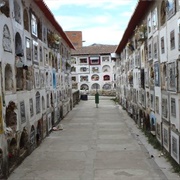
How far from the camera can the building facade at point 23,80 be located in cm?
949

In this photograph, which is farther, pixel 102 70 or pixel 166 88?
pixel 102 70

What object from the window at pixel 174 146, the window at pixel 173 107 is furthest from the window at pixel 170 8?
the window at pixel 174 146

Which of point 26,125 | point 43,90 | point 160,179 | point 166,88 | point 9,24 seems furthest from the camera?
point 43,90

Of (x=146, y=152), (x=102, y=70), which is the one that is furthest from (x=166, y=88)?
(x=102, y=70)

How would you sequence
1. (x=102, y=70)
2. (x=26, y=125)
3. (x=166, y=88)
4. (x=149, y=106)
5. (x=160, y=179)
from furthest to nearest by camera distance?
(x=102, y=70) → (x=149, y=106) → (x=26, y=125) → (x=166, y=88) → (x=160, y=179)

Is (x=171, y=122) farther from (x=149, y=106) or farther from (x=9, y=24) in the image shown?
(x=9, y=24)

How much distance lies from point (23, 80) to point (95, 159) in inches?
149

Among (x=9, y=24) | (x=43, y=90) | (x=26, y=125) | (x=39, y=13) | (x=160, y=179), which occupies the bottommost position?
(x=160, y=179)

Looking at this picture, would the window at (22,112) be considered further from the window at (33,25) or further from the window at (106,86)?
the window at (106,86)

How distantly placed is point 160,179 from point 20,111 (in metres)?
5.05

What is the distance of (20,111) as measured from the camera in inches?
437

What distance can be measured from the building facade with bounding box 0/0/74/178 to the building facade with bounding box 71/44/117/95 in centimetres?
3727

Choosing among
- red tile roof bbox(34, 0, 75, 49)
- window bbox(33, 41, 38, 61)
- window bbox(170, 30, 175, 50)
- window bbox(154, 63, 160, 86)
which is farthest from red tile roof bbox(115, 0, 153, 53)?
window bbox(33, 41, 38, 61)

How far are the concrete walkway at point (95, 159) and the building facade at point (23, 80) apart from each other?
0.60 meters
